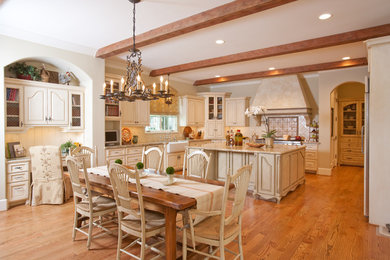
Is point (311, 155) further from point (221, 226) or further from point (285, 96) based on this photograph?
point (221, 226)

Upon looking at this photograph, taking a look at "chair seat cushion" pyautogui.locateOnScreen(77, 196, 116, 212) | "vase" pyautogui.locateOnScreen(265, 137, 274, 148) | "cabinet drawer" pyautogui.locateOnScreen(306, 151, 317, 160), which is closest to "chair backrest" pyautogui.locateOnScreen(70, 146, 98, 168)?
"chair seat cushion" pyautogui.locateOnScreen(77, 196, 116, 212)

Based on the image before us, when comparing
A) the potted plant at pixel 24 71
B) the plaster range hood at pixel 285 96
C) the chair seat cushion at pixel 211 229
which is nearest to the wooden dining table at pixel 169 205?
the chair seat cushion at pixel 211 229

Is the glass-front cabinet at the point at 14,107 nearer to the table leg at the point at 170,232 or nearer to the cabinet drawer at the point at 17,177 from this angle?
the cabinet drawer at the point at 17,177

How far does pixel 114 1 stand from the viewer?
273 centimetres

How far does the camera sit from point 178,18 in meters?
3.19

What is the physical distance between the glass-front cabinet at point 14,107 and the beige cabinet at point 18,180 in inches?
22.7

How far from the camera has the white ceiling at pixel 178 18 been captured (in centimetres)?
284

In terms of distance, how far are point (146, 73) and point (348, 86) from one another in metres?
6.36

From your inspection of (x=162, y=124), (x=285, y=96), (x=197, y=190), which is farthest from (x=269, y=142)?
(x=162, y=124)

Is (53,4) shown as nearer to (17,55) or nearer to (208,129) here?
(17,55)

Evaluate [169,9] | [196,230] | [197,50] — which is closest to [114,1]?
[169,9]

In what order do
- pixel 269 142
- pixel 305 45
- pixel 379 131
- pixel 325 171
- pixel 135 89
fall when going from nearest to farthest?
pixel 135 89, pixel 379 131, pixel 305 45, pixel 269 142, pixel 325 171

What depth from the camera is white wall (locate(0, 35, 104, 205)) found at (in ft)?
A: 11.9

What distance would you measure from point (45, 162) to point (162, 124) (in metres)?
3.61
